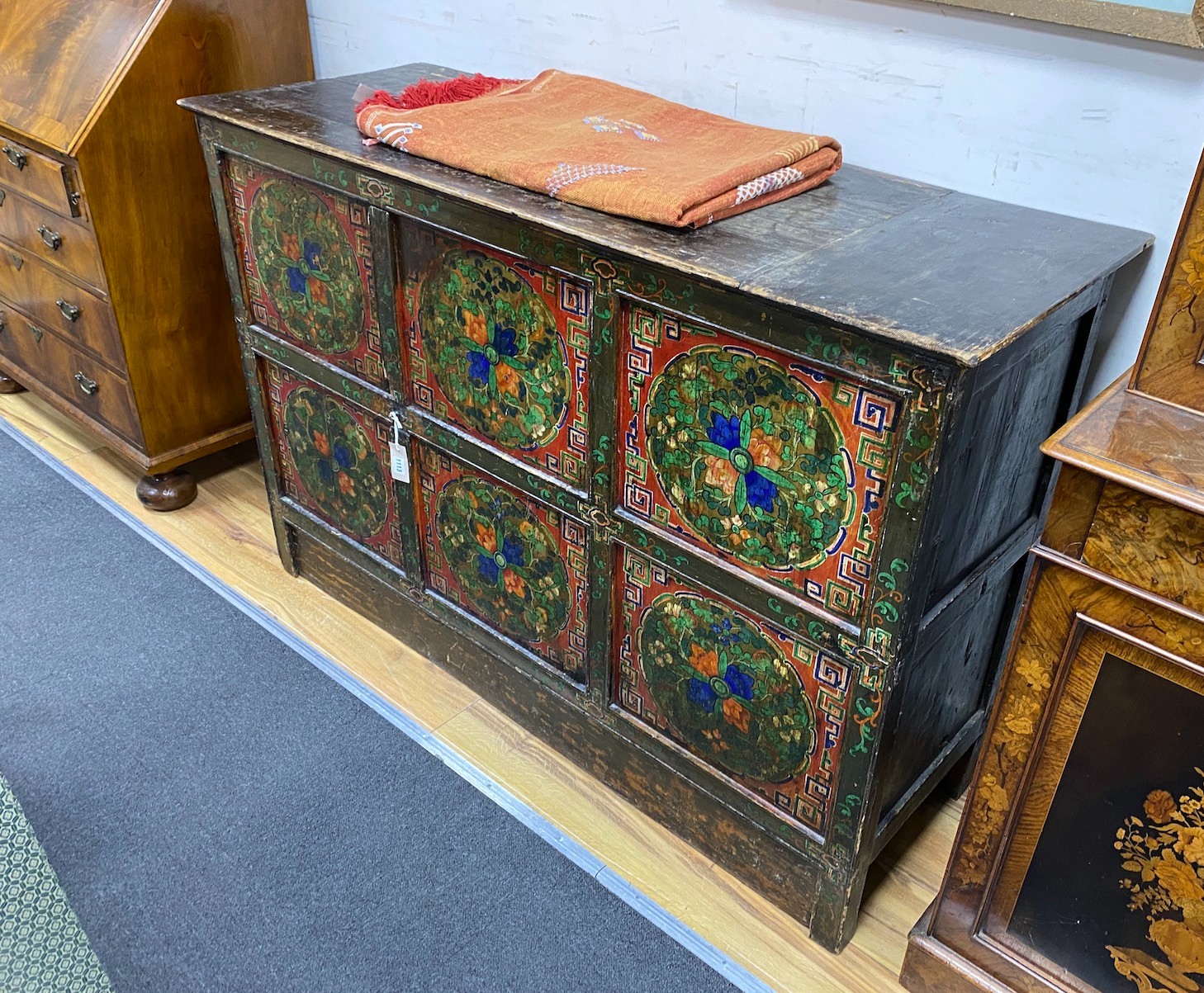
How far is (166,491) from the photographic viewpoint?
225 cm

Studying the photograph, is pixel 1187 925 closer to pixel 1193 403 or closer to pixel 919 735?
pixel 919 735

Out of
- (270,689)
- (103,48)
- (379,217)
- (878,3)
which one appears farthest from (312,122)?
(270,689)

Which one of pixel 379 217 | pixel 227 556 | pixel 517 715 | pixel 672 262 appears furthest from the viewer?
pixel 227 556

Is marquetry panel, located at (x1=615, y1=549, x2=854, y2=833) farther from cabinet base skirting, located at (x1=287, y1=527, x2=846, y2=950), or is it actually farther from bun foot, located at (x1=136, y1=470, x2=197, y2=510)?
bun foot, located at (x1=136, y1=470, x2=197, y2=510)

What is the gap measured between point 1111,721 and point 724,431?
49 centimetres

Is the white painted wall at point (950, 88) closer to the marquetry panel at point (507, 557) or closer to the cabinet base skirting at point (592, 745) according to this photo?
the marquetry panel at point (507, 557)

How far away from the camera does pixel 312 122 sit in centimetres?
149

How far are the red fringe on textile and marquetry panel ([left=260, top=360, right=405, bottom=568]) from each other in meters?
0.46

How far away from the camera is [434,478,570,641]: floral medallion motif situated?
149 cm

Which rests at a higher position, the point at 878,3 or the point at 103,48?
the point at 878,3

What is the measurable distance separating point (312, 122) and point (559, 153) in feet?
1.44

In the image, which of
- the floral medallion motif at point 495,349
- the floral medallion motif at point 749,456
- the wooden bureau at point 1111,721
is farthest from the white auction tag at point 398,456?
the wooden bureau at point 1111,721

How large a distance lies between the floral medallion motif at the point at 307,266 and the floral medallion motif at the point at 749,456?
23.1 inches

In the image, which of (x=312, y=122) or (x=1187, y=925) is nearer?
(x=1187, y=925)
